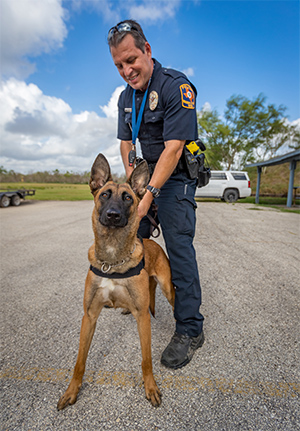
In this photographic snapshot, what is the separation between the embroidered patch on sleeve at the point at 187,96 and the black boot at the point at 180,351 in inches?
86.5

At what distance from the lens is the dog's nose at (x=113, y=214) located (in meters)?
1.85

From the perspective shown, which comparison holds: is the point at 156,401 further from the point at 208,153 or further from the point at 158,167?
the point at 208,153

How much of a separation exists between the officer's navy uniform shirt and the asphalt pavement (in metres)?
2.02

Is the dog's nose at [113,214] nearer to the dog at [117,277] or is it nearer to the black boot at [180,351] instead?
the dog at [117,277]

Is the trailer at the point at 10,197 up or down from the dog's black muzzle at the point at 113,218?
down

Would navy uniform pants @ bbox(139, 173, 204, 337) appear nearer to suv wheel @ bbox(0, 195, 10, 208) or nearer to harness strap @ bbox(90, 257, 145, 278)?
harness strap @ bbox(90, 257, 145, 278)

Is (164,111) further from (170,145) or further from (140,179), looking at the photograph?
(140,179)

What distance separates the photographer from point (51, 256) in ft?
18.8

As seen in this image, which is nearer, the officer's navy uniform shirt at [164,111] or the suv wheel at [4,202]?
the officer's navy uniform shirt at [164,111]

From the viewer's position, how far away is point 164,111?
2420 mm

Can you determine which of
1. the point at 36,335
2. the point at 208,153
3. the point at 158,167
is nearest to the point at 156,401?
the point at 36,335

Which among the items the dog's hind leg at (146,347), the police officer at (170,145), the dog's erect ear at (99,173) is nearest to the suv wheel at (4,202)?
the police officer at (170,145)

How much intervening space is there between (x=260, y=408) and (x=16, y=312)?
2.84m

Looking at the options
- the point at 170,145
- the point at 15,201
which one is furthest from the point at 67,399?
the point at 15,201
